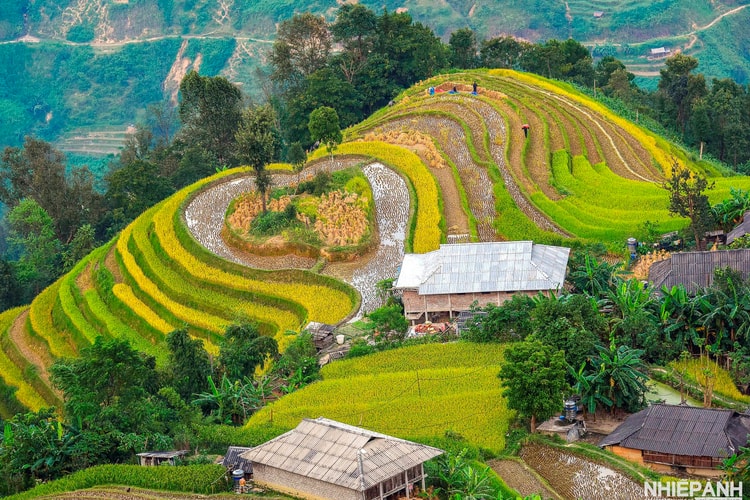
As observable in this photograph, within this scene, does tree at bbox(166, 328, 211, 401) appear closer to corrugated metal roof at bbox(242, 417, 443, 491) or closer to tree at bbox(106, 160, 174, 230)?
corrugated metal roof at bbox(242, 417, 443, 491)

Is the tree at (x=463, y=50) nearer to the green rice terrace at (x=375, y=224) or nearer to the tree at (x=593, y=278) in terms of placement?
the green rice terrace at (x=375, y=224)

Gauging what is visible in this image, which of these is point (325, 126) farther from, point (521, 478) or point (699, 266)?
point (521, 478)

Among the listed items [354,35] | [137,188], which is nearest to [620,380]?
[137,188]

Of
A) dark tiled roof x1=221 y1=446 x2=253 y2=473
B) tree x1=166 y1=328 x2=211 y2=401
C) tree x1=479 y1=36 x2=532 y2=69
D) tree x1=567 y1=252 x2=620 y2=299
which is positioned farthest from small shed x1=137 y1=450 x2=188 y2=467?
tree x1=479 y1=36 x2=532 y2=69

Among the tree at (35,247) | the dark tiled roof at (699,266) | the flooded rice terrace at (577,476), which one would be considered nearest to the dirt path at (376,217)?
the dark tiled roof at (699,266)

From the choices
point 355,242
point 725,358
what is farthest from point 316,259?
point 725,358
